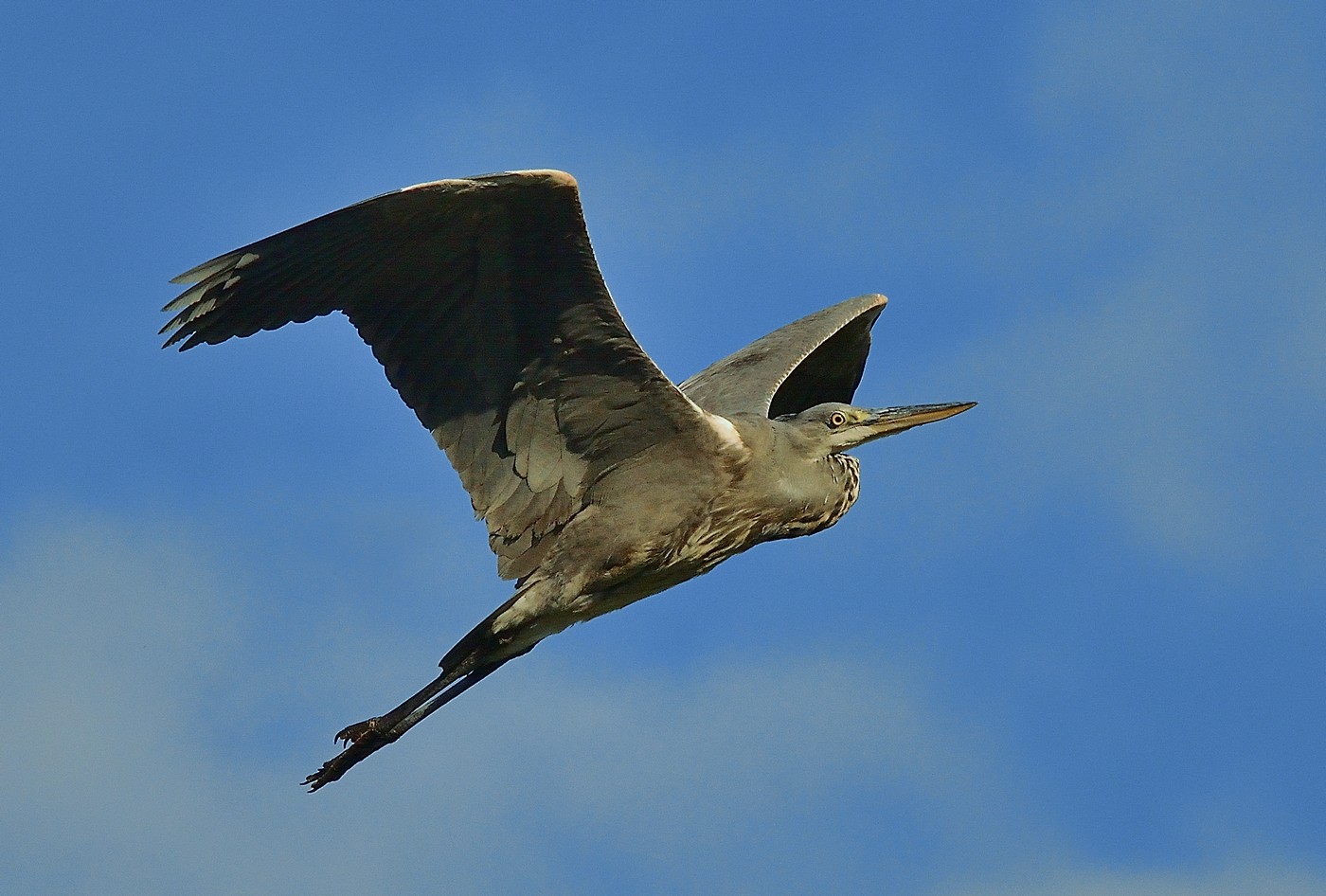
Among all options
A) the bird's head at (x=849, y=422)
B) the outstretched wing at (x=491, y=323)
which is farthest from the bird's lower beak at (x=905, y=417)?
the outstretched wing at (x=491, y=323)

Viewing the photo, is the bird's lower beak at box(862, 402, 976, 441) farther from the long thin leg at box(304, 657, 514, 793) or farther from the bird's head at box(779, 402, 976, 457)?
the long thin leg at box(304, 657, 514, 793)

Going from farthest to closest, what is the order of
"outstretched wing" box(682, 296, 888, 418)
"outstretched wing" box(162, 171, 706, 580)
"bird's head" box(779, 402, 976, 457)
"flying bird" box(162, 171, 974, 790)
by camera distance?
1. "outstretched wing" box(682, 296, 888, 418)
2. "bird's head" box(779, 402, 976, 457)
3. "flying bird" box(162, 171, 974, 790)
4. "outstretched wing" box(162, 171, 706, 580)

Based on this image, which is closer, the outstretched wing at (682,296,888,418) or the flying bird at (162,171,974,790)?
the flying bird at (162,171,974,790)

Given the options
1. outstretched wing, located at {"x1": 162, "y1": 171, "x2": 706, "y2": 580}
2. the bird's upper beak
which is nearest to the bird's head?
the bird's upper beak

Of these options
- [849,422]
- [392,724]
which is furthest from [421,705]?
[849,422]

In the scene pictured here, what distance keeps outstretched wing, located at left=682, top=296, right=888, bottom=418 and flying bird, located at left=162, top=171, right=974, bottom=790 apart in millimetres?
318

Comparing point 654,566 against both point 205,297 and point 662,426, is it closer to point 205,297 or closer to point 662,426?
point 662,426

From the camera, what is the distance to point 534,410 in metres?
9.45

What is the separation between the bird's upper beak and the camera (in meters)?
10.2

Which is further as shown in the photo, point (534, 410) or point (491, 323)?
point (534, 410)

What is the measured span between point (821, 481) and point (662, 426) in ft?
3.57

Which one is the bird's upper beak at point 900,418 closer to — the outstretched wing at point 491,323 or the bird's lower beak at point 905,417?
the bird's lower beak at point 905,417

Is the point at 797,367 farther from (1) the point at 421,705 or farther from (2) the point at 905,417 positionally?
(1) the point at 421,705

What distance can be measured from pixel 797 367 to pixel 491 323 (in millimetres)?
2912
